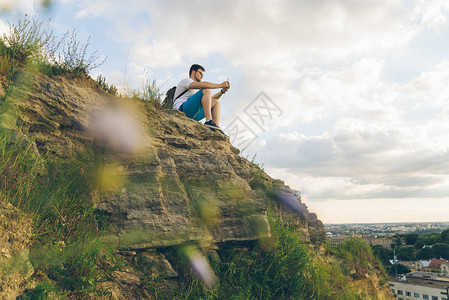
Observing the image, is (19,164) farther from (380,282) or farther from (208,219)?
(380,282)

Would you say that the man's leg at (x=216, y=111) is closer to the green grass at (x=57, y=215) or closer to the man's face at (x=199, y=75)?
the man's face at (x=199, y=75)

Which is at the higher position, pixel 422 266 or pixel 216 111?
pixel 216 111

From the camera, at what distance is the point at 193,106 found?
5676 millimetres

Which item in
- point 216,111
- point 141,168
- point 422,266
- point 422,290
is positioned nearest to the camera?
point 141,168

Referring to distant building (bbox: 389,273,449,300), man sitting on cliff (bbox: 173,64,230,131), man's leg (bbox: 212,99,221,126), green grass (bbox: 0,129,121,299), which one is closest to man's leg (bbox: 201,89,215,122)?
man sitting on cliff (bbox: 173,64,230,131)

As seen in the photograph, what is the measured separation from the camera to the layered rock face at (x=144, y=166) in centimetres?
355

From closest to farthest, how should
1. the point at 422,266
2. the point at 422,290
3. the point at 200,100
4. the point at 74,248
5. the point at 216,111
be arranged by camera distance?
the point at 74,248, the point at 200,100, the point at 216,111, the point at 422,290, the point at 422,266

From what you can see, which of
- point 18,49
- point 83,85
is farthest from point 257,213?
point 18,49

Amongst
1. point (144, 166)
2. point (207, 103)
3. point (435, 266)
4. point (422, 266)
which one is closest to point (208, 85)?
point (207, 103)

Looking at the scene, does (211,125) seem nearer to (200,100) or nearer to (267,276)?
(200,100)

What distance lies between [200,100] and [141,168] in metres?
2.18

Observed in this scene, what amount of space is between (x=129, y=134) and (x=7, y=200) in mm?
1789

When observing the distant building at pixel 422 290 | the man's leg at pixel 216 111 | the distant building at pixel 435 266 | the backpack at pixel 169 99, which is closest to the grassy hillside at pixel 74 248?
the backpack at pixel 169 99

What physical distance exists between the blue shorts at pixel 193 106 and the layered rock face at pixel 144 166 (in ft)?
2.92
